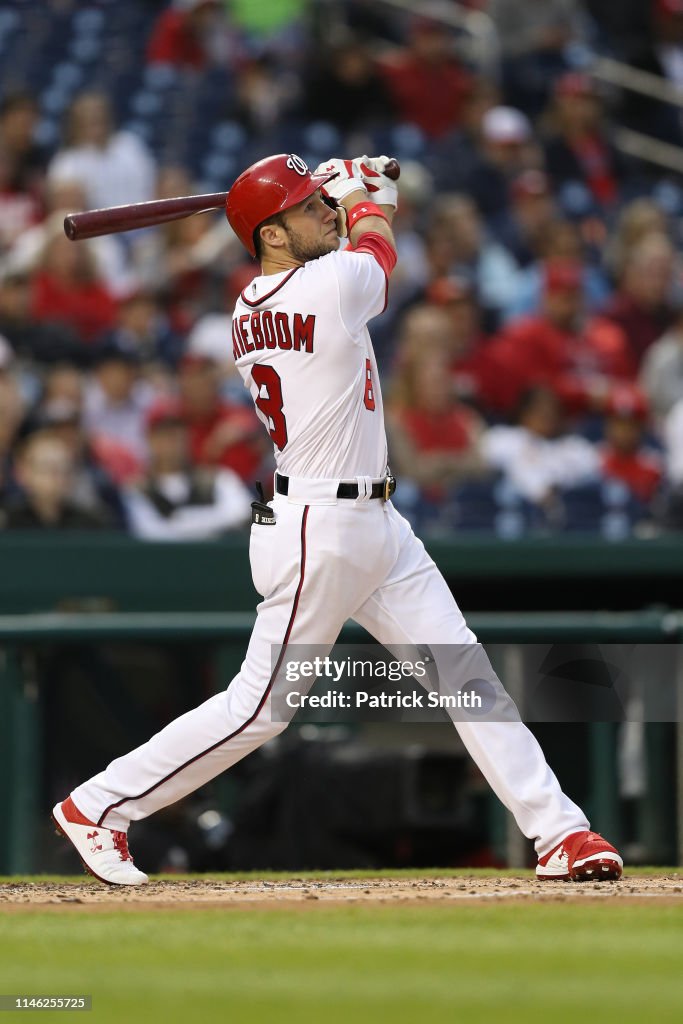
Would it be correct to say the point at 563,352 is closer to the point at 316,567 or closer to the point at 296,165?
the point at 296,165

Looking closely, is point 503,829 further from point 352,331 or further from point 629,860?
point 352,331

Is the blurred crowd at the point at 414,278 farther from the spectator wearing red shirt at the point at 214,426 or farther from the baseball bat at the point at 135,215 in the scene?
the baseball bat at the point at 135,215

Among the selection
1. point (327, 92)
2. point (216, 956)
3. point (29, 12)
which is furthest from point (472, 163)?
point (216, 956)

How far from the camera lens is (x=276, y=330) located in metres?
4.34

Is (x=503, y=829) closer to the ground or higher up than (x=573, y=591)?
closer to the ground

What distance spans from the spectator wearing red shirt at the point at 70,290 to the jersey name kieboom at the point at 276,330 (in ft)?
15.0

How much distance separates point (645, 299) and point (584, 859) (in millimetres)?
5781

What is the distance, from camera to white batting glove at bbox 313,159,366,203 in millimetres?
4578

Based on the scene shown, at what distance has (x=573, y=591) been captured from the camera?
753 cm

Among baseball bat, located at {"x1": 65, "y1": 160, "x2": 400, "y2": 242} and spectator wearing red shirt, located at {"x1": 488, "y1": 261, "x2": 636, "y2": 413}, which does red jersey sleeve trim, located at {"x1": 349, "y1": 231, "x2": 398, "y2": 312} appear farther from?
spectator wearing red shirt, located at {"x1": 488, "y1": 261, "x2": 636, "y2": 413}

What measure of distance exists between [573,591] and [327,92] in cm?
480

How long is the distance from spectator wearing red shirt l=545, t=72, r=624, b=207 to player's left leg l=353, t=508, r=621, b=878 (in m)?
6.94

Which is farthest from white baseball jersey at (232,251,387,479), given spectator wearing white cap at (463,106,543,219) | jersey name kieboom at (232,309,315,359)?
spectator wearing white cap at (463,106,543,219)

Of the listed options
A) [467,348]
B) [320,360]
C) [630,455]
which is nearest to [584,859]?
[320,360]
